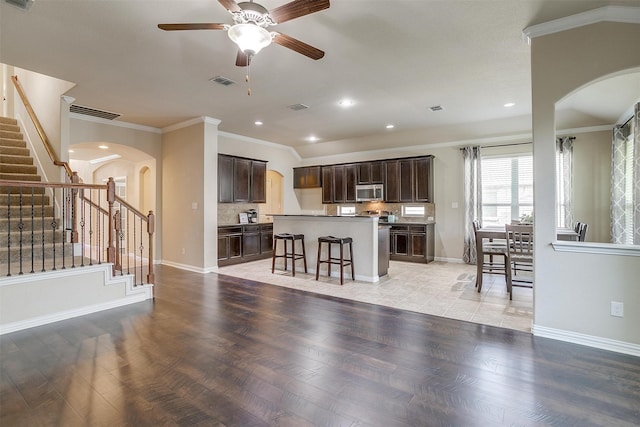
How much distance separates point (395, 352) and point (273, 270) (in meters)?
3.62

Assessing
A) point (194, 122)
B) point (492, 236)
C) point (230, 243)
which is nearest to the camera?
point (492, 236)

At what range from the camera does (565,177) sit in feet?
19.3

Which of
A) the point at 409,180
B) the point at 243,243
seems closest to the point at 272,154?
the point at 243,243

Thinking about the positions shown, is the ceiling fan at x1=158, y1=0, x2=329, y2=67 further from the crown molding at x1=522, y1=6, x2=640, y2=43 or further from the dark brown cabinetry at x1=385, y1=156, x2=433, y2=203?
the dark brown cabinetry at x1=385, y1=156, x2=433, y2=203

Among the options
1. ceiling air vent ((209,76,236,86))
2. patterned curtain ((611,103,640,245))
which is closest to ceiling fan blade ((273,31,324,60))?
ceiling air vent ((209,76,236,86))

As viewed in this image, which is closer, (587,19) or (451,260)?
(587,19)

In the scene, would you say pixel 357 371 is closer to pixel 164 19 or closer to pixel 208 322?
pixel 208 322

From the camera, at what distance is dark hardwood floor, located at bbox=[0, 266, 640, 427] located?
1900 millimetres

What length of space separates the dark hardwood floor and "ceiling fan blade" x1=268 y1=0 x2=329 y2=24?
2634mm

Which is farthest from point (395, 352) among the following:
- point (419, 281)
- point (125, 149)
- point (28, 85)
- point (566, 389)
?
point (28, 85)

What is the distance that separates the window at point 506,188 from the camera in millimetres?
6512

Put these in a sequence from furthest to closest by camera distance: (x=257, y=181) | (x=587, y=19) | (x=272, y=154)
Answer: (x=272, y=154)
(x=257, y=181)
(x=587, y=19)

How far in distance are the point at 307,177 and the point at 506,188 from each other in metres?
4.95

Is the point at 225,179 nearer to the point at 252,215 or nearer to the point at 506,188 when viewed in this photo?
the point at 252,215
